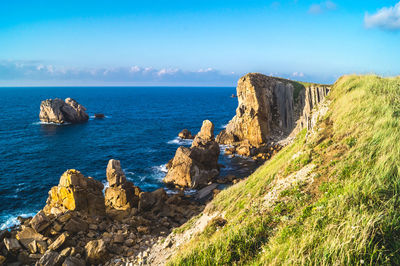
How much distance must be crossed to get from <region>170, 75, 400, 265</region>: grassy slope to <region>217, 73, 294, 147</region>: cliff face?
36519 mm

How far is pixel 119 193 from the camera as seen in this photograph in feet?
83.5

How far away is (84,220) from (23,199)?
1767 cm

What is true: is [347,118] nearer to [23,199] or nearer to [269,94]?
[23,199]

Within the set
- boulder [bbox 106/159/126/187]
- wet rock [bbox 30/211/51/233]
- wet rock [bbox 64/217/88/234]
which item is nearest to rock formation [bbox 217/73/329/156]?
boulder [bbox 106/159/126/187]

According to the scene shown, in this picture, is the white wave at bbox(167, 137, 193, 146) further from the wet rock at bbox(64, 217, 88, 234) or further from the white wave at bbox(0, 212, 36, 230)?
the wet rock at bbox(64, 217, 88, 234)

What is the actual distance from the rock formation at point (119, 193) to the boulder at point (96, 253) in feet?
32.1

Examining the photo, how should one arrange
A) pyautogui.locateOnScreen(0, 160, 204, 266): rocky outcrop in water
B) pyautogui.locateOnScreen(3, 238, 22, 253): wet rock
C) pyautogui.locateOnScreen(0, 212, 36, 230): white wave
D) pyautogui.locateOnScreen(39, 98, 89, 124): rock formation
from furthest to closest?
pyautogui.locateOnScreen(39, 98, 89, 124): rock formation < pyautogui.locateOnScreen(0, 212, 36, 230): white wave < pyautogui.locateOnScreen(3, 238, 22, 253): wet rock < pyautogui.locateOnScreen(0, 160, 204, 266): rocky outcrop in water

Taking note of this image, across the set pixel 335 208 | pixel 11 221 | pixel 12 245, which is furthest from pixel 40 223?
pixel 335 208

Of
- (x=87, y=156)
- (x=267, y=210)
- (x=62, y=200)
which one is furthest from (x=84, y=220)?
(x=87, y=156)

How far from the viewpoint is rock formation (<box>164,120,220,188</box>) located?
33625 mm

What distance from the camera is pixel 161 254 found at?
13430mm

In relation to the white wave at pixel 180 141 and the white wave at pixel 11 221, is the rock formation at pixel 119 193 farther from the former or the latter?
the white wave at pixel 180 141

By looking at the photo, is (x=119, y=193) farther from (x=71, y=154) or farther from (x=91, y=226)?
(x=71, y=154)

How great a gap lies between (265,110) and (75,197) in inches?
1710
